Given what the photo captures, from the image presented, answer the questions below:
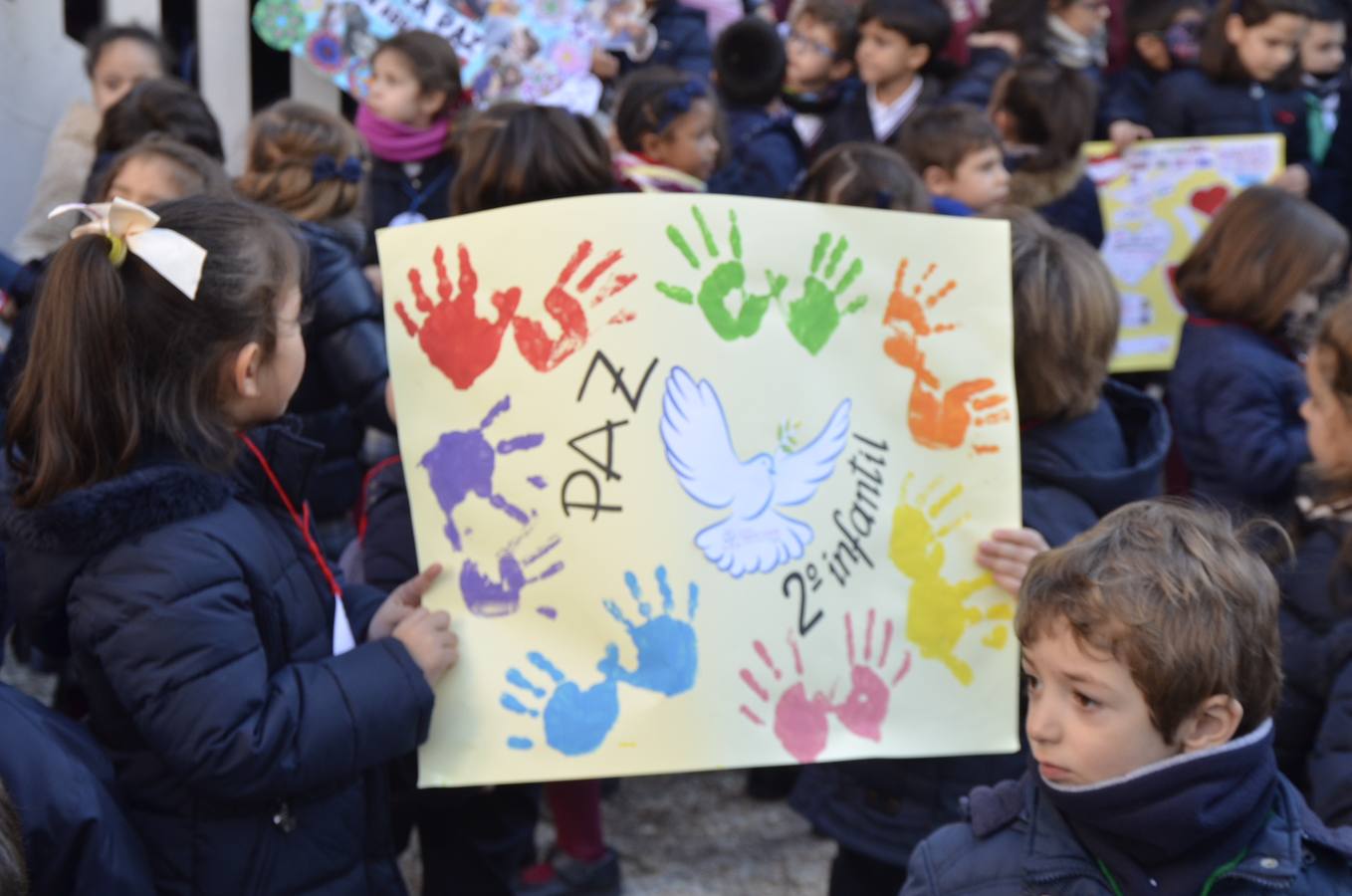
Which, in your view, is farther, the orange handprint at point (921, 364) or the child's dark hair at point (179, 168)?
the child's dark hair at point (179, 168)

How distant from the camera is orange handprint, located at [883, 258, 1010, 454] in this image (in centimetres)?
247

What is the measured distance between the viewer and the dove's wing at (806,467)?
2396mm

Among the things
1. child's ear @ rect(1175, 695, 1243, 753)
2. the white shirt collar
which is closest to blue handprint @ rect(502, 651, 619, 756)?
child's ear @ rect(1175, 695, 1243, 753)

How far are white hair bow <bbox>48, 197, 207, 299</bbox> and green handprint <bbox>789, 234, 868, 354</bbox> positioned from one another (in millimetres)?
873

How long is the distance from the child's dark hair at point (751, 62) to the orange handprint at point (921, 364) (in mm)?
3488

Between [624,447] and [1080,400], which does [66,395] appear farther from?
[1080,400]

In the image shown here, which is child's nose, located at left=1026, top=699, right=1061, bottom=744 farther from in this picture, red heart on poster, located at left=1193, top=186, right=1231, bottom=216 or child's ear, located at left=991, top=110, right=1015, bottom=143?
red heart on poster, located at left=1193, top=186, right=1231, bottom=216

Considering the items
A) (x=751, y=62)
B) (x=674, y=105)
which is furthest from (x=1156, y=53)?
(x=674, y=105)

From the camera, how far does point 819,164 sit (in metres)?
3.72

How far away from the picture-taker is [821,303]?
96.2 inches

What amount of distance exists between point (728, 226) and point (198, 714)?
1.03 meters

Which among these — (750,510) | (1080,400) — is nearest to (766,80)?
(1080,400)

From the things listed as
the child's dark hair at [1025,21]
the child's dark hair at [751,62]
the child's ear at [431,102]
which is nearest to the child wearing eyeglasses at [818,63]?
the child's dark hair at [751,62]

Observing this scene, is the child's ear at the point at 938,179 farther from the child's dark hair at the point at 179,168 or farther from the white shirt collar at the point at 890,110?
the child's dark hair at the point at 179,168
